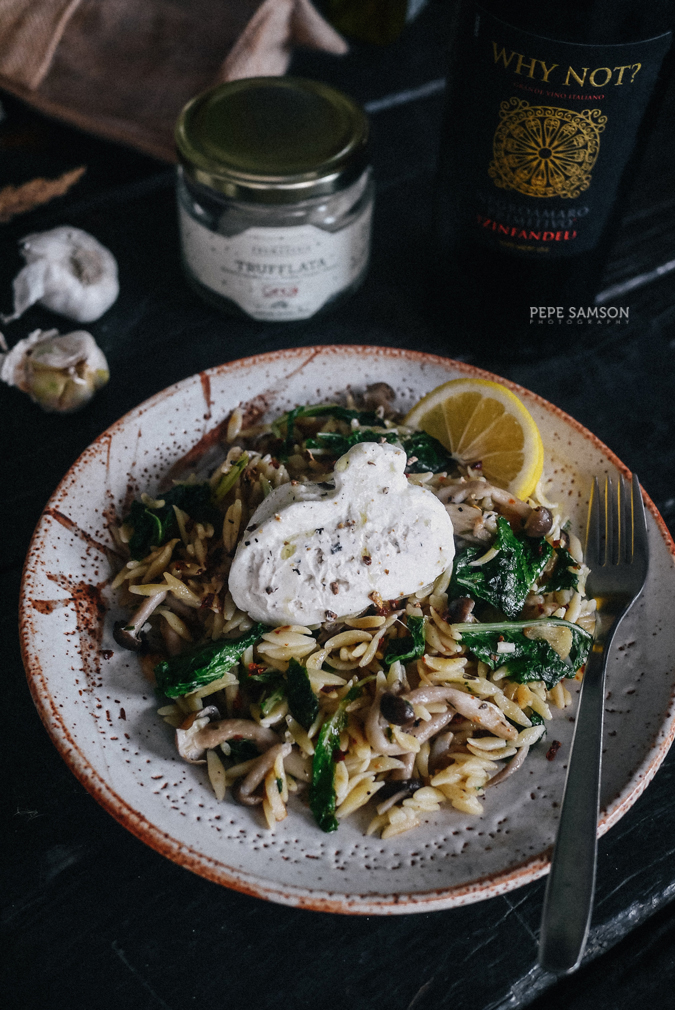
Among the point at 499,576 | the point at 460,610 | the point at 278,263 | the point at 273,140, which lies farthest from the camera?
the point at 278,263

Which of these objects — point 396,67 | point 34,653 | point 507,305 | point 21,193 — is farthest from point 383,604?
point 396,67

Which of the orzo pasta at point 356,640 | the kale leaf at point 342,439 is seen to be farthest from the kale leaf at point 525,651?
A: the kale leaf at point 342,439

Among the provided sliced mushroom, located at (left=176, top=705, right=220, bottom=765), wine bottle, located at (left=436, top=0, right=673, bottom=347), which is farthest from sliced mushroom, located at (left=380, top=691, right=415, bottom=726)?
wine bottle, located at (left=436, top=0, right=673, bottom=347)

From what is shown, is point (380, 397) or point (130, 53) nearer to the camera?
point (380, 397)

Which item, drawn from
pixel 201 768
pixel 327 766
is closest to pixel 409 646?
pixel 327 766

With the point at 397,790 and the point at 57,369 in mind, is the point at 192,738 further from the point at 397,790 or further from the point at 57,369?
the point at 57,369

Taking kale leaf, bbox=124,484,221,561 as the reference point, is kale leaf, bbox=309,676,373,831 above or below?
below

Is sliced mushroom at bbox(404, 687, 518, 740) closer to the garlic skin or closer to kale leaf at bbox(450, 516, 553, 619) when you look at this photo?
kale leaf at bbox(450, 516, 553, 619)
